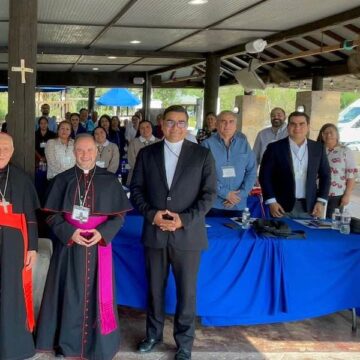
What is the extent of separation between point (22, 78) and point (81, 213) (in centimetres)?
108

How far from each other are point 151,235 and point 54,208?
580 mm

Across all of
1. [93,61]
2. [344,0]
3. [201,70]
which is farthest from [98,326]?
[201,70]

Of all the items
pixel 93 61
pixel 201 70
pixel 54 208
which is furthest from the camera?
pixel 201 70

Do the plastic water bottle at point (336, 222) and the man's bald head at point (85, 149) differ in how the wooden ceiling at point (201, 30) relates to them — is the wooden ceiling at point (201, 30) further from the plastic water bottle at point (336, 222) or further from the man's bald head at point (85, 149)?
the man's bald head at point (85, 149)

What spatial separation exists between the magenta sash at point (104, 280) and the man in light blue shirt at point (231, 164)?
117cm

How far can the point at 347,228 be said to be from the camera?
354cm

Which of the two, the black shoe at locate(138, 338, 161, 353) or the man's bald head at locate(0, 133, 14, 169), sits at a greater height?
the man's bald head at locate(0, 133, 14, 169)

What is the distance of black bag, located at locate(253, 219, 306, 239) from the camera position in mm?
3393

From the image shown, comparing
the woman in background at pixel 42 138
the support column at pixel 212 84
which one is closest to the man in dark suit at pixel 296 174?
the woman in background at pixel 42 138

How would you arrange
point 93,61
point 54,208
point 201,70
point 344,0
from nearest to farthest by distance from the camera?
1. point 54,208
2. point 344,0
3. point 93,61
4. point 201,70

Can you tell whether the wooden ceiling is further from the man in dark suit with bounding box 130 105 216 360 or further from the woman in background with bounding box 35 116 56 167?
the man in dark suit with bounding box 130 105 216 360

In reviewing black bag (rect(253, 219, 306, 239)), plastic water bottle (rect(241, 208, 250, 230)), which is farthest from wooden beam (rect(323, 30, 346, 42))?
black bag (rect(253, 219, 306, 239))

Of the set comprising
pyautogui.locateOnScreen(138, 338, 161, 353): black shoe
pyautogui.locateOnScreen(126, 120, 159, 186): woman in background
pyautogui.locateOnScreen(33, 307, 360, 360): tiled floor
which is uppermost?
pyautogui.locateOnScreen(126, 120, 159, 186): woman in background

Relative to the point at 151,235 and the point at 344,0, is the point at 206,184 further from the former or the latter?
the point at 344,0
